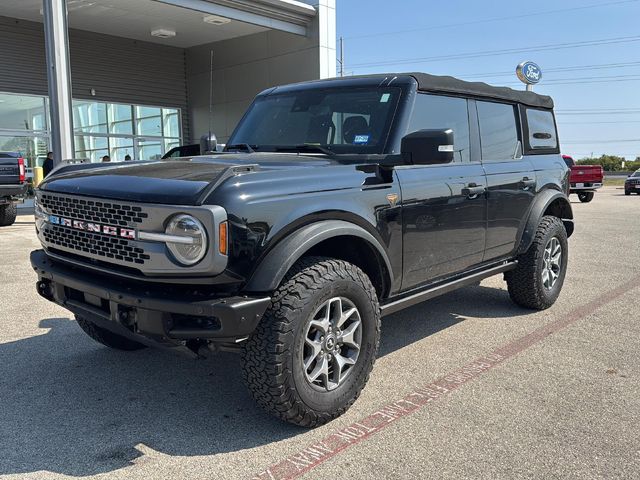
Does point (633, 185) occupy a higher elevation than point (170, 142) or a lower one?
lower

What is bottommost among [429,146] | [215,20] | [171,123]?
[429,146]

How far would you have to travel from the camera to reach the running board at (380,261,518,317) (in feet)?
11.9

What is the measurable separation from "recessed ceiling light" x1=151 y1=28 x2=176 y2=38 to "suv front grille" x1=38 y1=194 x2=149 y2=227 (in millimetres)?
16100

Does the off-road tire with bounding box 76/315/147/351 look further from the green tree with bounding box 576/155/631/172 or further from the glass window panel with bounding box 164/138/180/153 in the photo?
the green tree with bounding box 576/155/631/172

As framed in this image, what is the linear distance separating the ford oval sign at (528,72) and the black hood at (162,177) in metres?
16.0

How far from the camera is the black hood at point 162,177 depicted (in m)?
2.70

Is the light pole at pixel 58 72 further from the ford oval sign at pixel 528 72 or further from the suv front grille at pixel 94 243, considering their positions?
the ford oval sign at pixel 528 72

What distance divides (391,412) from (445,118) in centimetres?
217

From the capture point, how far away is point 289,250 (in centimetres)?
282

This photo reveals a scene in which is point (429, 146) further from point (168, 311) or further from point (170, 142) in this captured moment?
point (170, 142)

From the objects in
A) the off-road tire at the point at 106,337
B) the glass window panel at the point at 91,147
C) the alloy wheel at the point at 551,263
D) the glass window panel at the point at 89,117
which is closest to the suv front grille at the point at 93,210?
the off-road tire at the point at 106,337

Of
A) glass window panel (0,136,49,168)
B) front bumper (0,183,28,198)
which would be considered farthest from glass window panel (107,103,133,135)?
front bumper (0,183,28,198)

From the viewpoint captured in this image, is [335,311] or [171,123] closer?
[335,311]

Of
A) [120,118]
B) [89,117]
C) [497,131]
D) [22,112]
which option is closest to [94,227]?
[497,131]
